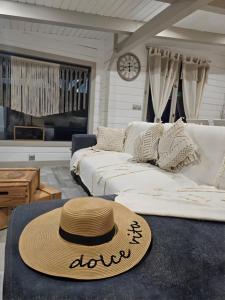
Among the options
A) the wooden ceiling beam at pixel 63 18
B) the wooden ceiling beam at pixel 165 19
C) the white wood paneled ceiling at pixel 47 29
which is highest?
the white wood paneled ceiling at pixel 47 29

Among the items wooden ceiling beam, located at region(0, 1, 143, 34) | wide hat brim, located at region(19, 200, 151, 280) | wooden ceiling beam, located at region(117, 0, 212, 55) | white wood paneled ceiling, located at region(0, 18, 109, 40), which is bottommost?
wide hat brim, located at region(19, 200, 151, 280)

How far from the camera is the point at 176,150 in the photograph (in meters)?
2.10

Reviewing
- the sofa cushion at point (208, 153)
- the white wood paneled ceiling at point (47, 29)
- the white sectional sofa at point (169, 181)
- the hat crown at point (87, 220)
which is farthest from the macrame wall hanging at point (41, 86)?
the hat crown at point (87, 220)

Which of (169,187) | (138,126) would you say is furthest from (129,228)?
(138,126)

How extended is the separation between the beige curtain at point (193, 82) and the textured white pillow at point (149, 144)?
3008mm

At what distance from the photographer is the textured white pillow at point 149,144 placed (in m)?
2.52

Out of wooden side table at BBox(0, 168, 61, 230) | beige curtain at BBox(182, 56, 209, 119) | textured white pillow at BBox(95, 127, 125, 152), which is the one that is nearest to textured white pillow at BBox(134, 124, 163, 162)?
textured white pillow at BBox(95, 127, 125, 152)

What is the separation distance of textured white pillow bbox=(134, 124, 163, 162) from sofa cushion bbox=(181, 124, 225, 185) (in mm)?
453

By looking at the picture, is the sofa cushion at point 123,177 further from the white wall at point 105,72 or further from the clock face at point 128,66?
the clock face at point 128,66

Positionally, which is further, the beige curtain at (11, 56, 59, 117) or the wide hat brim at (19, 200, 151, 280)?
the beige curtain at (11, 56, 59, 117)

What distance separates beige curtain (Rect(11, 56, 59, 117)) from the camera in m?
4.23

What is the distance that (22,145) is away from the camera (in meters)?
4.39

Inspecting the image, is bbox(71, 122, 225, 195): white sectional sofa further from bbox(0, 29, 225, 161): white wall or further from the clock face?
the clock face

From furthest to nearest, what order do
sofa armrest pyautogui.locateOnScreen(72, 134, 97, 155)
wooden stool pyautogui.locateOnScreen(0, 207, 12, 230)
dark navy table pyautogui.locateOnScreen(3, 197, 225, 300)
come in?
sofa armrest pyautogui.locateOnScreen(72, 134, 97, 155), wooden stool pyautogui.locateOnScreen(0, 207, 12, 230), dark navy table pyautogui.locateOnScreen(3, 197, 225, 300)
